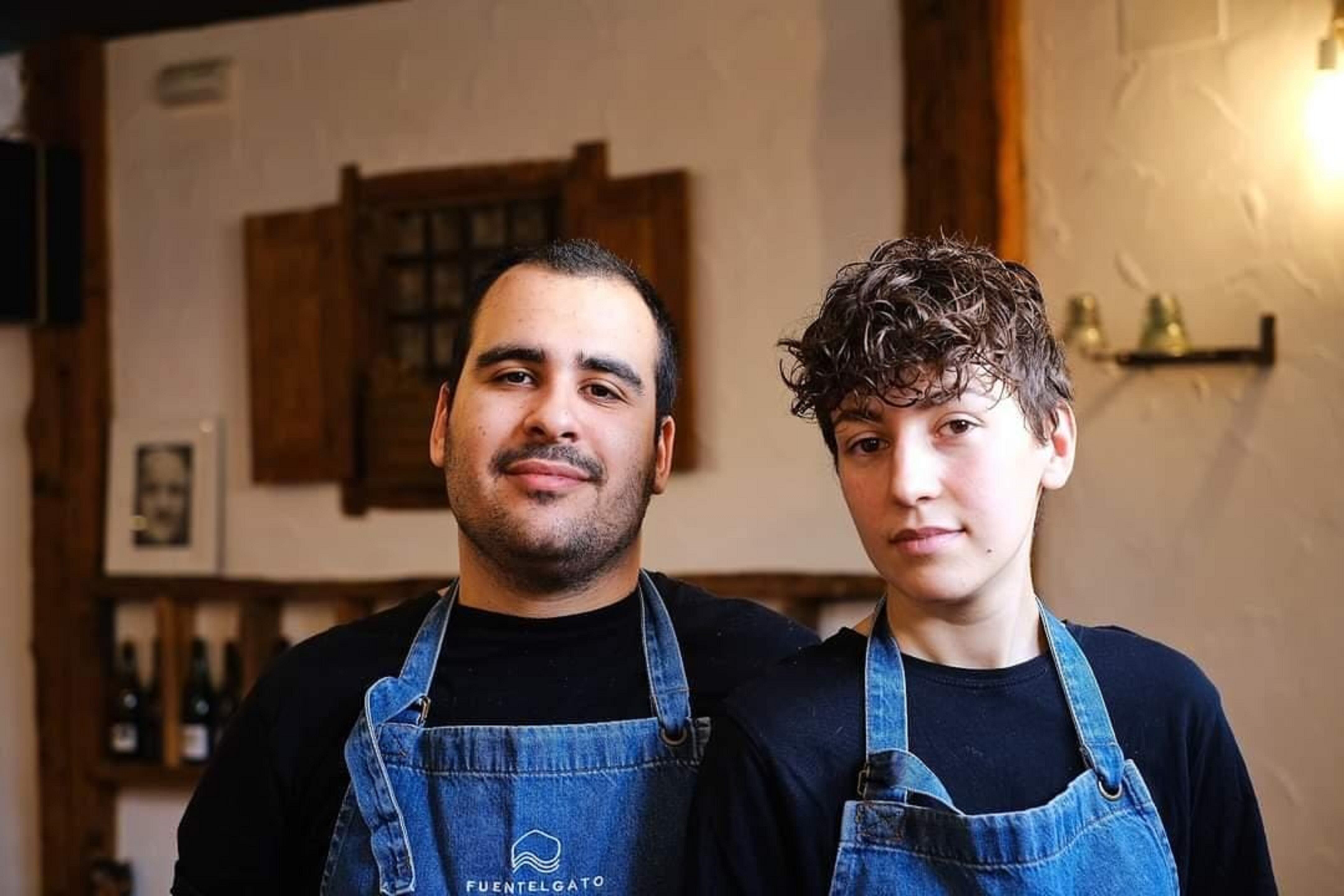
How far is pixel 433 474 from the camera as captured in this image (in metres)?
3.58

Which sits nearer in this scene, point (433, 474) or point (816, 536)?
point (816, 536)

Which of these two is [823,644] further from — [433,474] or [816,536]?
[433,474]

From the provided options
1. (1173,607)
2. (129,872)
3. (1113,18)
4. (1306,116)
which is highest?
(1113,18)

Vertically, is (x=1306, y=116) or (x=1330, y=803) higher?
(x=1306, y=116)

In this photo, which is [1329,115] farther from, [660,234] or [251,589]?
[251,589]

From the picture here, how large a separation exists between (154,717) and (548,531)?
111 inches

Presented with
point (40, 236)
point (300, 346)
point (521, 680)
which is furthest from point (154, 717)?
point (521, 680)

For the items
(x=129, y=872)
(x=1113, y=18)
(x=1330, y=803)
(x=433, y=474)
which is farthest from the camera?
(x=129, y=872)

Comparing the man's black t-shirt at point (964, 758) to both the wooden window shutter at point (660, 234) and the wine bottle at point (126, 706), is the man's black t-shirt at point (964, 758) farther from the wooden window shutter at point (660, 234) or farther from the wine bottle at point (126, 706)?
the wine bottle at point (126, 706)

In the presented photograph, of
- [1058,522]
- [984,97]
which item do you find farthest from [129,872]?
[984,97]

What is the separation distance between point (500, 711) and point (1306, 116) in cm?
213

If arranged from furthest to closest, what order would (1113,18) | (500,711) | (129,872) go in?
1. (129,872)
2. (1113,18)
3. (500,711)

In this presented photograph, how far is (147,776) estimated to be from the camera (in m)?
3.84

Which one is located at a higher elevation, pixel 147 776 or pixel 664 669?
pixel 664 669
